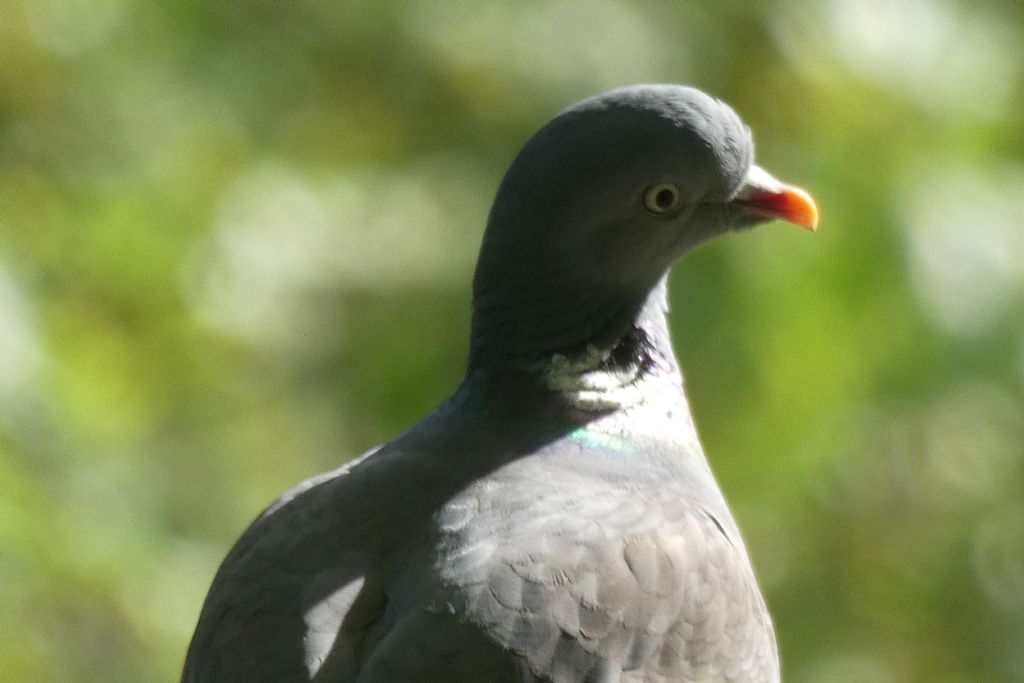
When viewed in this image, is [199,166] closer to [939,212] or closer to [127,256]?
[127,256]

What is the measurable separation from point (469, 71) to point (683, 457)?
1.54 m

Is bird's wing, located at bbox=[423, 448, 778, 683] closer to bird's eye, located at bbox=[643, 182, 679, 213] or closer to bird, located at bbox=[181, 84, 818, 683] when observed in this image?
bird, located at bbox=[181, 84, 818, 683]

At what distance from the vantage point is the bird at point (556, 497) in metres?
1.52

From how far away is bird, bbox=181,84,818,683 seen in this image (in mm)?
1516

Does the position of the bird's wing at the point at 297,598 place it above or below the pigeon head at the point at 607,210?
below

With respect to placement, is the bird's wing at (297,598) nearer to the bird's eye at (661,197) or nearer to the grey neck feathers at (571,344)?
the grey neck feathers at (571,344)

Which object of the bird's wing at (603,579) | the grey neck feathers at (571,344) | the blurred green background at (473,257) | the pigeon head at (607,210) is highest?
the blurred green background at (473,257)

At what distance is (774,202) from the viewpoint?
193 centimetres

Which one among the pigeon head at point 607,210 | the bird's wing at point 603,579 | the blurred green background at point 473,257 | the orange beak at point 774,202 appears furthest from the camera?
the blurred green background at point 473,257

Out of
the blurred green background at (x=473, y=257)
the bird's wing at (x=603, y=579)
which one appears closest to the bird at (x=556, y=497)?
the bird's wing at (x=603, y=579)

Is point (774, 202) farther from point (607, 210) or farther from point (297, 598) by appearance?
point (297, 598)

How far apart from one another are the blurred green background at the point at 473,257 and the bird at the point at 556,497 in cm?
108

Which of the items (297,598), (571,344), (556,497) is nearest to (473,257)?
(571,344)

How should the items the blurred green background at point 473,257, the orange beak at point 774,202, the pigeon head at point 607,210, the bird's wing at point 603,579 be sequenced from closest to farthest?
1. the bird's wing at point 603,579
2. the pigeon head at point 607,210
3. the orange beak at point 774,202
4. the blurred green background at point 473,257
